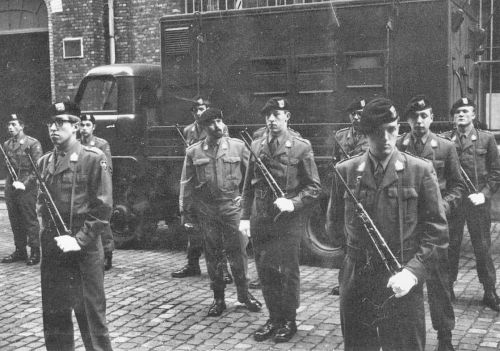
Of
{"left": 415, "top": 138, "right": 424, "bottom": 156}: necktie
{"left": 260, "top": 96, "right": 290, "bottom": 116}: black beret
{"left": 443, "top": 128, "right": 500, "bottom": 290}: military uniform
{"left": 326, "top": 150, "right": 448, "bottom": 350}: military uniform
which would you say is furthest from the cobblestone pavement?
{"left": 260, "top": 96, "right": 290, "bottom": 116}: black beret

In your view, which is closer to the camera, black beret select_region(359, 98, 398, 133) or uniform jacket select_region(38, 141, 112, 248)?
black beret select_region(359, 98, 398, 133)

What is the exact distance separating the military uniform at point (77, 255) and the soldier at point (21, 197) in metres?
A: 4.75

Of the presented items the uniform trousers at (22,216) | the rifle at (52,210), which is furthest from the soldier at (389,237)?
the uniform trousers at (22,216)

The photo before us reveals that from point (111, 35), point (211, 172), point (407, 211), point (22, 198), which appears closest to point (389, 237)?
point (407, 211)

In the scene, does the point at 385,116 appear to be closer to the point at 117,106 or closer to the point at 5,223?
the point at 117,106

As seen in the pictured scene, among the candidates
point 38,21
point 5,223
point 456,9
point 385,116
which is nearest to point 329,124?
point 456,9

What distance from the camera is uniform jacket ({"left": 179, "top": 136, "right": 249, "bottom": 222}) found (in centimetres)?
700

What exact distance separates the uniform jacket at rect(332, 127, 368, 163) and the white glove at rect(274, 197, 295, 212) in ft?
5.90

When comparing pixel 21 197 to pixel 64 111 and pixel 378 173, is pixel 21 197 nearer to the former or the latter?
pixel 64 111

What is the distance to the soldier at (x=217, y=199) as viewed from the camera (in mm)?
6820

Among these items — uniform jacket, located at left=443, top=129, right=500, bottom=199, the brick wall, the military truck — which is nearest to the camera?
uniform jacket, located at left=443, top=129, right=500, bottom=199

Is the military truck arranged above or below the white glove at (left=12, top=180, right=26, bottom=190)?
above

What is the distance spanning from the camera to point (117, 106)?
10.3 m

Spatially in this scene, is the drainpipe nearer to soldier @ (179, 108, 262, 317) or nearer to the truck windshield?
the truck windshield
